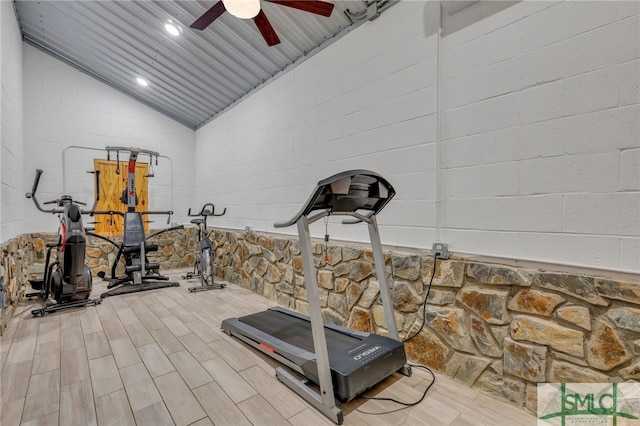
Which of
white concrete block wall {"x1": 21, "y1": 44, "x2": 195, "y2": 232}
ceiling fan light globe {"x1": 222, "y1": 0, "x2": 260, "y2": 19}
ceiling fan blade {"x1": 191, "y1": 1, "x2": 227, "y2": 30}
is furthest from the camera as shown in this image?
white concrete block wall {"x1": 21, "y1": 44, "x2": 195, "y2": 232}

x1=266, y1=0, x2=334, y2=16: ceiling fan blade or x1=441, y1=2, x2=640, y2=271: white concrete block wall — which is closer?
x1=441, y1=2, x2=640, y2=271: white concrete block wall

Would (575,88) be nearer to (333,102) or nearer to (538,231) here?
(538,231)

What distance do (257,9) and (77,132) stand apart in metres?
4.99

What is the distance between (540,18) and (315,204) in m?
1.79

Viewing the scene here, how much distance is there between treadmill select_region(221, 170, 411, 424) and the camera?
1.70 metres

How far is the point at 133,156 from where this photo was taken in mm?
4582

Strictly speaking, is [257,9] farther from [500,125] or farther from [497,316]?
[497,316]

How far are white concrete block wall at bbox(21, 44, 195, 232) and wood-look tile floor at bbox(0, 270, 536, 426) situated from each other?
2.95 m

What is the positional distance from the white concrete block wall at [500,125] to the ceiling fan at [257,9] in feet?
2.09

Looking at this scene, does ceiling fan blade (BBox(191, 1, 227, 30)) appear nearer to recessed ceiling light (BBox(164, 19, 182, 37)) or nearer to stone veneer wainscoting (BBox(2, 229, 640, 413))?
recessed ceiling light (BBox(164, 19, 182, 37))

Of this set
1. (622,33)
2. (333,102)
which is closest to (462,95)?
(622,33)

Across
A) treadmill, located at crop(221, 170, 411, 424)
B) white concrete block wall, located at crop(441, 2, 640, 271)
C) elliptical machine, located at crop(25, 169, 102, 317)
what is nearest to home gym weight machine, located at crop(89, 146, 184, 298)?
elliptical machine, located at crop(25, 169, 102, 317)

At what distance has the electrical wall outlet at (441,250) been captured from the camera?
6.91 feet

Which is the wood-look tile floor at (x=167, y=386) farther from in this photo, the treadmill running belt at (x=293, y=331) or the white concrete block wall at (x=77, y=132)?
the white concrete block wall at (x=77, y=132)
